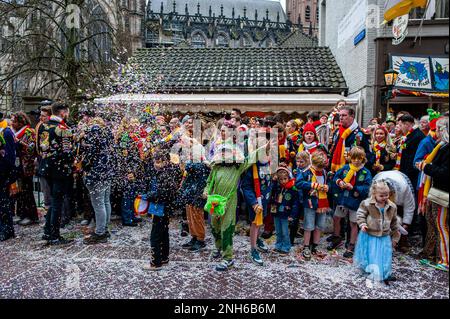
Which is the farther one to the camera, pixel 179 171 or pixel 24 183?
pixel 24 183

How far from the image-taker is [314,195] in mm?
4945

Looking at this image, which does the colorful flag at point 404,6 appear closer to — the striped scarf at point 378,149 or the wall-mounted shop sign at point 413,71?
the wall-mounted shop sign at point 413,71

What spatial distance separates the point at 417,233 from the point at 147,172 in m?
4.76

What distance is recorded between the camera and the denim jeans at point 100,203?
5.42m

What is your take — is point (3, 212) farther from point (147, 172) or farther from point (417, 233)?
point (417, 233)

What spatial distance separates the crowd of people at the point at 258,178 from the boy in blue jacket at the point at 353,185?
0.6 inches

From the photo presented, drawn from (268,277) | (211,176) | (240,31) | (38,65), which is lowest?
(268,277)

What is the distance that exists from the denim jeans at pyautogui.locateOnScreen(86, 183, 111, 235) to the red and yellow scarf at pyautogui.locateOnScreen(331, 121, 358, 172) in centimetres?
361

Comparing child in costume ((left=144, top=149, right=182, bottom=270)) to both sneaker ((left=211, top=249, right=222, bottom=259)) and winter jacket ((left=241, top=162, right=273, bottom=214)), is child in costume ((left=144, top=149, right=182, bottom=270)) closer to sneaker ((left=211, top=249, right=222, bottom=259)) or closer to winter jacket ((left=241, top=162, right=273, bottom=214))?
sneaker ((left=211, top=249, right=222, bottom=259))

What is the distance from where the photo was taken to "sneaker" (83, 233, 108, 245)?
18.3 feet

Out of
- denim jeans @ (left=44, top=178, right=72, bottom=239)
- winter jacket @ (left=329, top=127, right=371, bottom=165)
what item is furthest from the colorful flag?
denim jeans @ (left=44, top=178, right=72, bottom=239)

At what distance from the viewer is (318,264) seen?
473 cm

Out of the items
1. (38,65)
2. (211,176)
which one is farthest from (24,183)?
(38,65)

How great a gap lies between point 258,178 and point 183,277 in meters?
1.57
